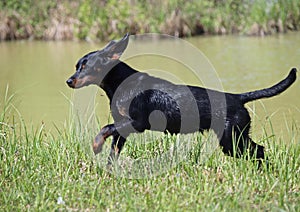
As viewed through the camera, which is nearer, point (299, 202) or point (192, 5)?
point (299, 202)

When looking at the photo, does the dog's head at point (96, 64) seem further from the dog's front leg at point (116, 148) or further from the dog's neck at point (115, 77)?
the dog's front leg at point (116, 148)

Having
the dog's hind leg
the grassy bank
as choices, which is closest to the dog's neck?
the dog's hind leg

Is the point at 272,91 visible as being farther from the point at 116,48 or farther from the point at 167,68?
the point at 167,68

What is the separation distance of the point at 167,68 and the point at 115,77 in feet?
22.4

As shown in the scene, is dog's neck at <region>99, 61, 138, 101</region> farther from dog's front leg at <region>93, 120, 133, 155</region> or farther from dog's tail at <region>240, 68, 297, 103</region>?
dog's tail at <region>240, 68, 297, 103</region>

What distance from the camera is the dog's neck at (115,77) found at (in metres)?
4.79

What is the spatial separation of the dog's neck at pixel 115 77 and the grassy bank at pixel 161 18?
35.3 feet

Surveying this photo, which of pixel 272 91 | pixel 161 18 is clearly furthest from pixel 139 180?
pixel 161 18

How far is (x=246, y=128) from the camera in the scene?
186 inches

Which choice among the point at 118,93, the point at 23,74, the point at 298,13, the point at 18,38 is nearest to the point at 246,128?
the point at 118,93

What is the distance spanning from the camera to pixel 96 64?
470 cm

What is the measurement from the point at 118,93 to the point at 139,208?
1.18 meters

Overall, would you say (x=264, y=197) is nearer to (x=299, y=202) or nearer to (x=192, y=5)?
(x=299, y=202)

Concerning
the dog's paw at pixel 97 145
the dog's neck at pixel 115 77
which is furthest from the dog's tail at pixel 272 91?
the dog's paw at pixel 97 145
